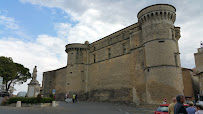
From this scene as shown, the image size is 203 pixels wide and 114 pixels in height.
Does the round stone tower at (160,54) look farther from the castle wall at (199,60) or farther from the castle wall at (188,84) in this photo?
the castle wall at (199,60)

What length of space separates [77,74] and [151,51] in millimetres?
18286

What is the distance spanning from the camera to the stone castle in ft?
67.6

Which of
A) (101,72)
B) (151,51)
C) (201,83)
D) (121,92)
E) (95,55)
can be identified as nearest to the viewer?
(151,51)

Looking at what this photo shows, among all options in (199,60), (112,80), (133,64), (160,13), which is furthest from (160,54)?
(199,60)

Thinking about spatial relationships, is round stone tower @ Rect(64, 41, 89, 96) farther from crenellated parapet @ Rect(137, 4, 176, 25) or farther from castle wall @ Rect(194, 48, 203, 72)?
castle wall @ Rect(194, 48, 203, 72)

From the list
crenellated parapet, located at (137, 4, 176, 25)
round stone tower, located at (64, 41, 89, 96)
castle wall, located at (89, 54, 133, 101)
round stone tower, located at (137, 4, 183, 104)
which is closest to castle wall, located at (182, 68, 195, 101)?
round stone tower, located at (137, 4, 183, 104)

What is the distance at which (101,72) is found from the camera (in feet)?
105

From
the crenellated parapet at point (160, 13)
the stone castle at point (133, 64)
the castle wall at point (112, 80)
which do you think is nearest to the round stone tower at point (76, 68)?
the stone castle at point (133, 64)

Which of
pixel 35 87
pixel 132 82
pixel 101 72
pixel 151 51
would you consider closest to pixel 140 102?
pixel 132 82

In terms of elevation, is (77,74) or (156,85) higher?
(77,74)

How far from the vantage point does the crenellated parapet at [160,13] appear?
22.0 metres

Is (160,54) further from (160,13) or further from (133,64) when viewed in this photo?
(160,13)

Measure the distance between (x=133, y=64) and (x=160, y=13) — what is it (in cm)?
807

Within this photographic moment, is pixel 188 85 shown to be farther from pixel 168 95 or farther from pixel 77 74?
pixel 77 74
